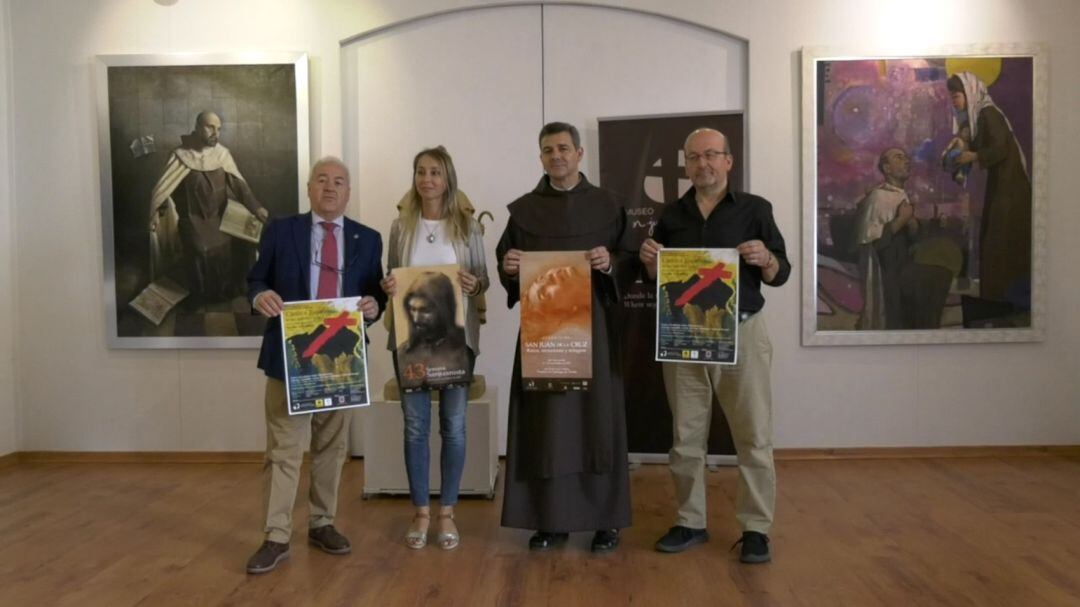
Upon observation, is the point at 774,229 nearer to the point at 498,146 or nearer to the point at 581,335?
the point at 581,335

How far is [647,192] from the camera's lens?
505 centimetres

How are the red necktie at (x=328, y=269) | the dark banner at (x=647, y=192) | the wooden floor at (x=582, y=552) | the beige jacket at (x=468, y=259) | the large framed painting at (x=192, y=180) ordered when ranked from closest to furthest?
the wooden floor at (x=582, y=552), the red necktie at (x=328, y=269), the beige jacket at (x=468, y=259), the dark banner at (x=647, y=192), the large framed painting at (x=192, y=180)

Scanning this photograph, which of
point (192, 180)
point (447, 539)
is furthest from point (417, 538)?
point (192, 180)

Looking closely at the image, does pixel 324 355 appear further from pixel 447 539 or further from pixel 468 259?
pixel 447 539

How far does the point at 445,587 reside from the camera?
123 inches

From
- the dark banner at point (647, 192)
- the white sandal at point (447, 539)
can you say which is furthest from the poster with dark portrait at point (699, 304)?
the dark banner at point (647, 192)

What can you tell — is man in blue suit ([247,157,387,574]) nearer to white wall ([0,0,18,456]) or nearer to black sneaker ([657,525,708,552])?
black sneaker ([657,525,708,552])

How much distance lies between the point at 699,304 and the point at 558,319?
54cm

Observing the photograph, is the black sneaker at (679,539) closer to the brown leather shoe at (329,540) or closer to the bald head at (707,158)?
the brown leather shoe at (329,540)

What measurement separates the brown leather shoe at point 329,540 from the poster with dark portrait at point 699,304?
58.5 inches

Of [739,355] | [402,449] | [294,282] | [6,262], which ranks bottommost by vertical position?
[402,449]

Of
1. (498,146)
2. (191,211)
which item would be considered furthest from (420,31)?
(191,211)

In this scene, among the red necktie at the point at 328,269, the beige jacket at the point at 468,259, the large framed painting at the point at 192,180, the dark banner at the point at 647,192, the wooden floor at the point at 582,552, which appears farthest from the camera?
the large framed painting at the point at 192,180

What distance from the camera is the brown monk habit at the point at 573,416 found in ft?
11.3
